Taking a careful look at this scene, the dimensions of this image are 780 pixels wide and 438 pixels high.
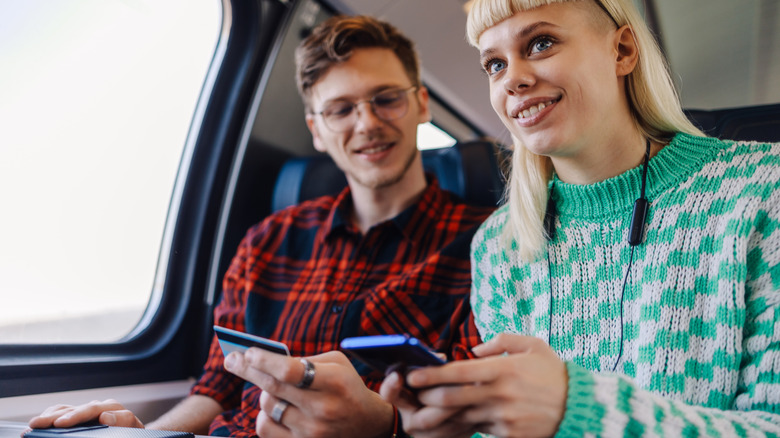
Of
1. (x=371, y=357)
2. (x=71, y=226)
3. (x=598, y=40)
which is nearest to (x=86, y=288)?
(x=71, y=226)

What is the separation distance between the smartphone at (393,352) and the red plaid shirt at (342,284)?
705 millimetres

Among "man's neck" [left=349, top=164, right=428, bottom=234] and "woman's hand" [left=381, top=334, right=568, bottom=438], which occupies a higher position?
"man's neck" [left=349, top=164, right=428, bottom=234]

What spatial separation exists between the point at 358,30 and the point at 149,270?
1.20 m

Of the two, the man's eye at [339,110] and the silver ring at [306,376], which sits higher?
the man's eye at [339,110]

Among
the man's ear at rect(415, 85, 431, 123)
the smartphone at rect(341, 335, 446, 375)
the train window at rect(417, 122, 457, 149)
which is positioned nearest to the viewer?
the smartphone at rect(341, 335, 446, 375)

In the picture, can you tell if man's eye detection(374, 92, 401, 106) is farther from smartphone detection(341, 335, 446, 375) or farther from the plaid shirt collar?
smartphone detection(341, 335, 446, 375)

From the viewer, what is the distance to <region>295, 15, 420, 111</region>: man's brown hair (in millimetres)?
1865

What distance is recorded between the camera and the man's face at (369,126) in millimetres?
1820

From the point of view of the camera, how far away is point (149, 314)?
7.20 feet

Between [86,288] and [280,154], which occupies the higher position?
[280,154]

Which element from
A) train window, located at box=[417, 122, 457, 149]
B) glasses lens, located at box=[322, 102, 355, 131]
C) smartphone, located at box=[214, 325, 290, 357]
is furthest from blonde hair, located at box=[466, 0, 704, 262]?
train window, located at box=[417, 122, 457, 149]

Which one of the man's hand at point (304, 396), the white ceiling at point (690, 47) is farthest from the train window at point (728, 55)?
the man's hand at point (304, 396)

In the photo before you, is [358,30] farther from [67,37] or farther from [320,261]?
[67,37]

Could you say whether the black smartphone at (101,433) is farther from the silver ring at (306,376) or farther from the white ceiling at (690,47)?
the white ceiling at (690,47)
